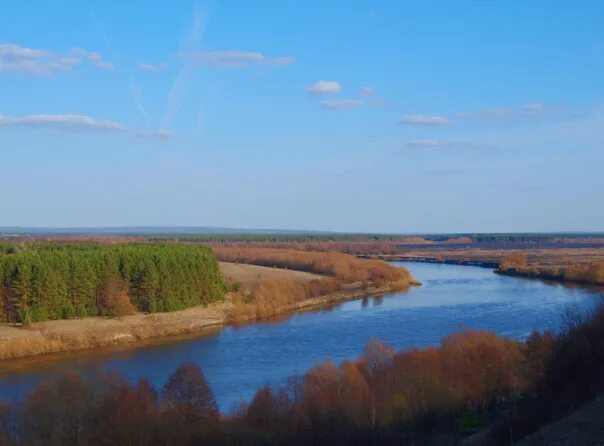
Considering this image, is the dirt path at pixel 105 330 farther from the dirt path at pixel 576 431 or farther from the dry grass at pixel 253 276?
the dirt path at pixel 576 431

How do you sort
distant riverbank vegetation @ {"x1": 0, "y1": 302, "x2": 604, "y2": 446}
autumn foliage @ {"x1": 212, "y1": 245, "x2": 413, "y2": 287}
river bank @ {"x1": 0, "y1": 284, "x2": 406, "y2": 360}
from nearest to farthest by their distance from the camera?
distant riverbank vegetation @ {"x1": 0, "y1": 302, "x2": 604, "y2": 446}, river bank @ {"x1": 0, "y1": 284, "x2": 406, "y2": 360}, autumn foliage @ {"x1": 212, "y1": 245, "x2": 413, "y2": 287}

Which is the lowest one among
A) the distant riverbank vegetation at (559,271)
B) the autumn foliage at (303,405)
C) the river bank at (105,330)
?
the river bank at (105,330)

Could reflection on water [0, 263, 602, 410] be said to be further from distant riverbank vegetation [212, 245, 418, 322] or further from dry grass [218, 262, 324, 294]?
dry grass [218, 262, 324, 294]

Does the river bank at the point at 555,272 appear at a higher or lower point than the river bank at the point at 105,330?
higher

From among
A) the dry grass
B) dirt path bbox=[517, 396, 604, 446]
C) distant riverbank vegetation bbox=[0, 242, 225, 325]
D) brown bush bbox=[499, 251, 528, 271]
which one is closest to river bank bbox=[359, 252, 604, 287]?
brown bush bbox=[499, 251, 528, 271]

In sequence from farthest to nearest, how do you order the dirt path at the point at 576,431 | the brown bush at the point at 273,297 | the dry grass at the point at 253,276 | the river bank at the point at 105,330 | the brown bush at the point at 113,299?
the dry grass at the point at 253,276 → the brown bush at the point at 273,297 → the brown bush at the point at 113,299 → the river bank at the point at 105,330 → the dirt path at the point at 576,431

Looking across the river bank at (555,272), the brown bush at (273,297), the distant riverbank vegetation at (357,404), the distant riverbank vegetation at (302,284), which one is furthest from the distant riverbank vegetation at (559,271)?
the distant riverbank vegetation at (357,404)

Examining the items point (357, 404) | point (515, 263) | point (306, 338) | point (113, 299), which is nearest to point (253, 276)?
point (113, 299)

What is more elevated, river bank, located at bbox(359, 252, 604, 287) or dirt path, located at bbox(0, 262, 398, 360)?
river bank, located at bbox(359, 252, 604, 287)
